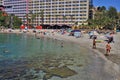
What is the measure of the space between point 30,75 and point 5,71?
2.81 metres

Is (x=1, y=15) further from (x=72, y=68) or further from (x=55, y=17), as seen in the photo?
(x=72, y=68)

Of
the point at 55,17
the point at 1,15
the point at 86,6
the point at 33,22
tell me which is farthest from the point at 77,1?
the point at 1,15

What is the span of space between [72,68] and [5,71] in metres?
6.12

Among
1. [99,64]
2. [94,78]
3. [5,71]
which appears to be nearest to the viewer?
[94,78]

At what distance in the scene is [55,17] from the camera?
198 metres

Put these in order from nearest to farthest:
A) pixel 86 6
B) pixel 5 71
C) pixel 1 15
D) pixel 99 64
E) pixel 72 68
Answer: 1. pixel 5 71
2. pixel 72 68
3. pixel 99 64
4. pixel 1 15
5. pixel 86 6

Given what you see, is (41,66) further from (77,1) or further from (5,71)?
(77,1)

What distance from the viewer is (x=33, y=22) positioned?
197000 millimetres

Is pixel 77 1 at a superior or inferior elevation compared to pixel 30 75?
superior

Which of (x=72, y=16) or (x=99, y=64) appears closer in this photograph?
(x=99, y=64)

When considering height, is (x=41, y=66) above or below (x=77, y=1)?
below

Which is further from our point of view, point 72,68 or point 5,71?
point 72,68

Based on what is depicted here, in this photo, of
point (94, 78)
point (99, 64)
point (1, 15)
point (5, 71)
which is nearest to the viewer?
point (94, 78)

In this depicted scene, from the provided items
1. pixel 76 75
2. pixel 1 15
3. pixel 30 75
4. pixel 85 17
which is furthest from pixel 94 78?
pixel 85 17
